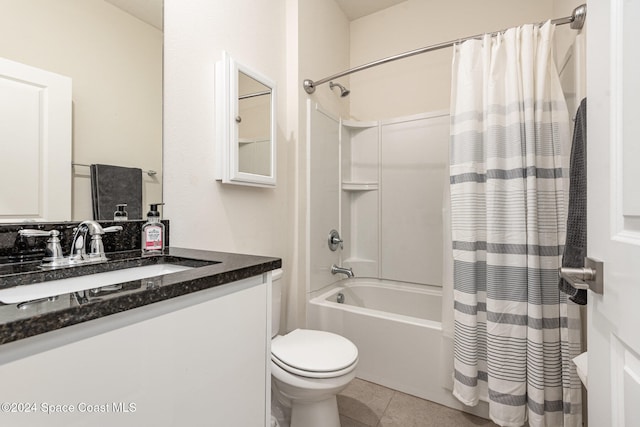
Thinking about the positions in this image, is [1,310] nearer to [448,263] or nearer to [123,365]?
[123,365]

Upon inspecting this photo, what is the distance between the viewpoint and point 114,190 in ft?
3.52

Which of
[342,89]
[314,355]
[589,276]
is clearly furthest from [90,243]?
[342,89]

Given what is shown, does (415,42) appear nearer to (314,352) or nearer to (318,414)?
(314,352)

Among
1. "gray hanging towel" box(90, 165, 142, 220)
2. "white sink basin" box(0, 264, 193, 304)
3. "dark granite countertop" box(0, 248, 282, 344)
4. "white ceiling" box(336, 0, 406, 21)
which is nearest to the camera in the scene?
"dark granite countertop" box(0, 248, 282, 344)

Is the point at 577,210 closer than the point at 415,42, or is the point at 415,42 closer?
the point at 577,210

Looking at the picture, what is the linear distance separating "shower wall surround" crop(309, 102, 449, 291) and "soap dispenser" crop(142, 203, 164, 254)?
1.04m

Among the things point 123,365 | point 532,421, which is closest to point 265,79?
point 123,365

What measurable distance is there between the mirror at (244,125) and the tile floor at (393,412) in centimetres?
130

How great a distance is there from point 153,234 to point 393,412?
1486mm

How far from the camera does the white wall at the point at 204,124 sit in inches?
48.6

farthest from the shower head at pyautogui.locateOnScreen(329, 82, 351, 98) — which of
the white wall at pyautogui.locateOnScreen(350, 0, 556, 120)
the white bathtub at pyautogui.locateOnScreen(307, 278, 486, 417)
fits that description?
the white bathtub at pyautogui.locateOnScreen(307, 278, 486, 417)

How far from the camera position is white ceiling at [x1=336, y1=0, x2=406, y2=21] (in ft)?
8.00

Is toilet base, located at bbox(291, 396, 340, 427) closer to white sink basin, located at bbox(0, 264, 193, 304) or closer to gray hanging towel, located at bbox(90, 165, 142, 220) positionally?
white sink basin, located at bbox(0, 264, 193, 304)

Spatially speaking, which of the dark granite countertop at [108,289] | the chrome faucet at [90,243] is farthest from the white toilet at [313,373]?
the chrome faucet at [90,243]
